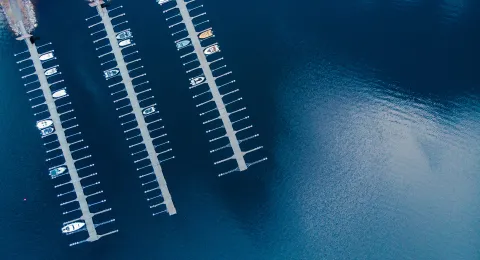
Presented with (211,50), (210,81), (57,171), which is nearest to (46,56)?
(57,171)

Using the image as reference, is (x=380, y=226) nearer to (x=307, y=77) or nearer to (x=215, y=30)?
(x=307, y=77)

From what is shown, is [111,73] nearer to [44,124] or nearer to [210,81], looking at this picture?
[44,124]

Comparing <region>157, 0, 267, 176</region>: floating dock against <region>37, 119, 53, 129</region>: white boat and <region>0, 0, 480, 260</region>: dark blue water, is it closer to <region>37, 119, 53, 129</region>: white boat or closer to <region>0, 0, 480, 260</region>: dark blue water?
<region>0, 0, 480, 260</region>: dark blue water

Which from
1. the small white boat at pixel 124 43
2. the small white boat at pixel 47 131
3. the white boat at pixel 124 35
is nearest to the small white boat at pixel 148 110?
the small white boat at pixel 124 43

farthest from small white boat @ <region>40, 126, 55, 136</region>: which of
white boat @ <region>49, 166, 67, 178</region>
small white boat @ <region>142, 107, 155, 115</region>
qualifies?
small white boat @ <region>142, 107, 155, 115</region>

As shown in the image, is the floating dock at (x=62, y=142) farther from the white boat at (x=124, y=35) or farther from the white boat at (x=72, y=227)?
the white boat at (x=124, y=35)

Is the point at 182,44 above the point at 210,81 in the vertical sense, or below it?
above
